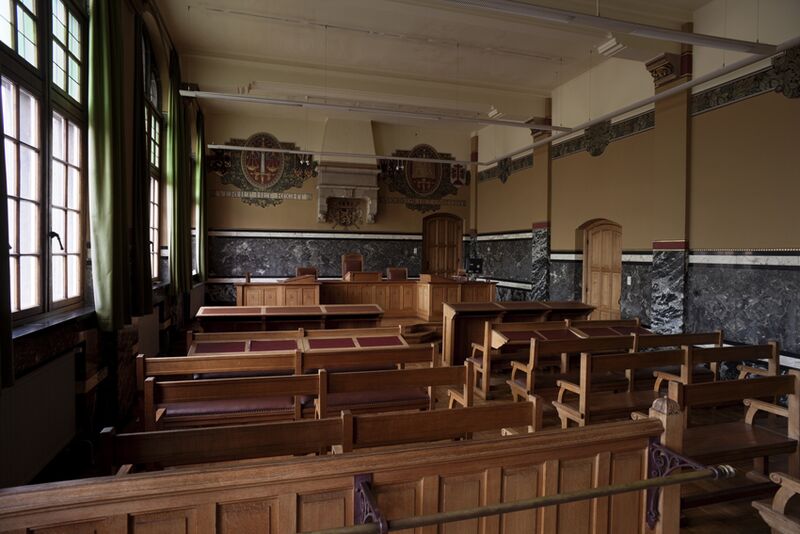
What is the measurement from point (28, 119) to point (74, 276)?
1476 millimetres

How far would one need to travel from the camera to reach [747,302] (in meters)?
5.62

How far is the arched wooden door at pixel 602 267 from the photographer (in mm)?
8312

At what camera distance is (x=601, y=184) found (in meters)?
8.42

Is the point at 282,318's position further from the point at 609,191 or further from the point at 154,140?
the point at 609,191

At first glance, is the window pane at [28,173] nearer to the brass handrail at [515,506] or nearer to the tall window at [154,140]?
the brass handrail at [515,506]

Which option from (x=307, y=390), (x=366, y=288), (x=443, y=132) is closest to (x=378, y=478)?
(x=307, y=390)

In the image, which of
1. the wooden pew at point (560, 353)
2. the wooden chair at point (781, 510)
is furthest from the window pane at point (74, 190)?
the wooden chair at point (781, 510)

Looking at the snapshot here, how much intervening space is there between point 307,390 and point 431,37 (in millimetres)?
6899

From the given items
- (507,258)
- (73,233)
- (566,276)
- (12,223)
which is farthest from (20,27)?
(507,258)

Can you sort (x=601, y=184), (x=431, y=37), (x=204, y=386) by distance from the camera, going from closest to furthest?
(x=204, y=386)
(x=431, y=37)
(x=601, y=184)

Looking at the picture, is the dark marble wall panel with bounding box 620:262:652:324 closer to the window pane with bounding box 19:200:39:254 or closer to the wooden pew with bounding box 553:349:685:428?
the wooden pew with bounding box 553:349:685:428

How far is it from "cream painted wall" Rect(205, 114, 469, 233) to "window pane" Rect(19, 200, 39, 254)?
27.9 feet

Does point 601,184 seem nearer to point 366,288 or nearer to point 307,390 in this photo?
point 366,288

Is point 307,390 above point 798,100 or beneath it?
beneath
